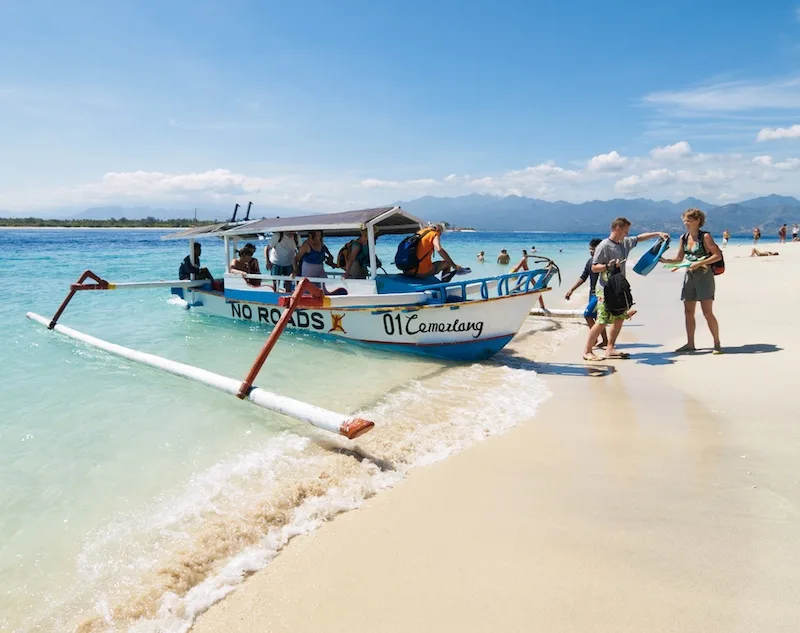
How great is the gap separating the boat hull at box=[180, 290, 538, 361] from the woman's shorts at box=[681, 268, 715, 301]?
224cm

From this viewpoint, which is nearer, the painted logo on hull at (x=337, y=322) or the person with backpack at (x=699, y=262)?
the person with backpack at (x=699, y=262)

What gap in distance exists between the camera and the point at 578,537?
3.31 meters

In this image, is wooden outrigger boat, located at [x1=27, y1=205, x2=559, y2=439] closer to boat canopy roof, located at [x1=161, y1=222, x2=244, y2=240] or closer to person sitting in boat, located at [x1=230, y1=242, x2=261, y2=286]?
person sitting in boat, located at [x1=230, y1=242, x2=261, y2=286]

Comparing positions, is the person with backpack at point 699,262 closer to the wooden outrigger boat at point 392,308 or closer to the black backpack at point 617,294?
the black backpack at point 617,294

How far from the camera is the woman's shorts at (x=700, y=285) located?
24.2 ft

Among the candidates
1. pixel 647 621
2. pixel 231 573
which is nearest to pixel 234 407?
pixel 231 573

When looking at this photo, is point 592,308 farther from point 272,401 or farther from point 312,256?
point 272,401

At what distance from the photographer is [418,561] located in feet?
10.4

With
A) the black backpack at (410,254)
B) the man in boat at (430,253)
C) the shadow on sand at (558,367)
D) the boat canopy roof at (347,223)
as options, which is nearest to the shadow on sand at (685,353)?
the shadow on sand at (558,367)

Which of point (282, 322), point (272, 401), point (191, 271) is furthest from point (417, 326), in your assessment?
point (191, 271)

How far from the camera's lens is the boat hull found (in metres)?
7.95

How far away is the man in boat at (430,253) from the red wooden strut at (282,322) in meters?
2.10

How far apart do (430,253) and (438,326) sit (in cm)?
144

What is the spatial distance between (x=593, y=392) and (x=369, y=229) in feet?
14.8
